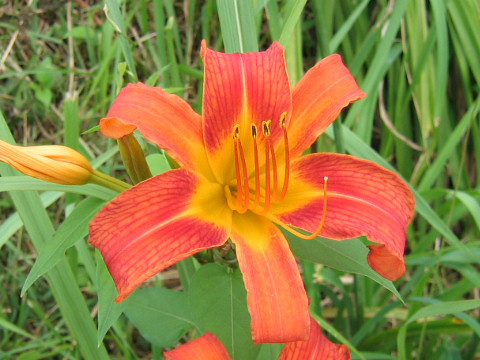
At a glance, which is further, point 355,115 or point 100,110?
point 100,110

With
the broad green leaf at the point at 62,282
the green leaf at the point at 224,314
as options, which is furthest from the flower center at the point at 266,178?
the broad green leaf at the point at 62,282

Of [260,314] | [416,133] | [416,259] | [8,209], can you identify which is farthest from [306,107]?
[8,209]

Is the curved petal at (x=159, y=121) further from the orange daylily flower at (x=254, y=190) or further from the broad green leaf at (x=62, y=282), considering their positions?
the broad green leaf at (x=62, y=282)

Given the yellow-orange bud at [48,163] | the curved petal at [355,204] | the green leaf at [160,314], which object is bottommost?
the green leaf at [160,314]

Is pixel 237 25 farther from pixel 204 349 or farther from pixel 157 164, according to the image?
pixel 204 349

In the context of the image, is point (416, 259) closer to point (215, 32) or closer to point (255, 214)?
point (255, 214)

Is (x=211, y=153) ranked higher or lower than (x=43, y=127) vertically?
higher
